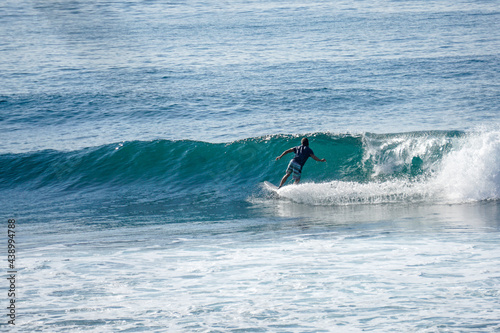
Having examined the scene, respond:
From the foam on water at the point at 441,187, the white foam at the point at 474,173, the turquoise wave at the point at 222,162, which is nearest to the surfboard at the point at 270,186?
the turquoise wave at the point at 222,162

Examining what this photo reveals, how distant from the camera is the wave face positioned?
11.9m

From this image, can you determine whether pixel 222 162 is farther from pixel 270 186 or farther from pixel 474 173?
pixel 474 173

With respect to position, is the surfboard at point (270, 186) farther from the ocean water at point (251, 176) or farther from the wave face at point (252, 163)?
the wave face at point (252, 163)

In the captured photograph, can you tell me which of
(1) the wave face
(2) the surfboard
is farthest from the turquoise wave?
(2) the surfboard

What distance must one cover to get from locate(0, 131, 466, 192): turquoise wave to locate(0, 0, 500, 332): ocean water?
64 mm

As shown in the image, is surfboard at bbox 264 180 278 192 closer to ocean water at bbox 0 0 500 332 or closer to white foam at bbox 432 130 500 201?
ocean water at bbox 0 0 500 332

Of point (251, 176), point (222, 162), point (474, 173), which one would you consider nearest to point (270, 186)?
point (251, 176)

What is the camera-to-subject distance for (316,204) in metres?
10.7

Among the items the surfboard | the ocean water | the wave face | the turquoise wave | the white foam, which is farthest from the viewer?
the turquoise wave

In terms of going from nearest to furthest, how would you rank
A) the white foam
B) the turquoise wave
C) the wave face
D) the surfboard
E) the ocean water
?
the ocean water < the white foam < the wave face < the surfboard < the turquoise wave

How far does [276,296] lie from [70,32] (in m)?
32.0

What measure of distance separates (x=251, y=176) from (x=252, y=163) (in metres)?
0.66

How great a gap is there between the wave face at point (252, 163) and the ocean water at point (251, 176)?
63 mm

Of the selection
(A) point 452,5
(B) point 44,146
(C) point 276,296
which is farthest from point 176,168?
(A) point 452,5
